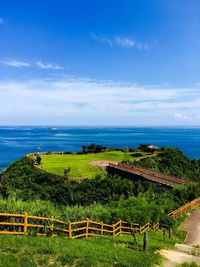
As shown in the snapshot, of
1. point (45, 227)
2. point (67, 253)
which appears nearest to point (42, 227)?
point (45, 227)

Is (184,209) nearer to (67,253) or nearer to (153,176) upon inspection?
(153,176)

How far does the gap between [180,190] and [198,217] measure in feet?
33.3

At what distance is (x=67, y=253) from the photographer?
12750 millimetres

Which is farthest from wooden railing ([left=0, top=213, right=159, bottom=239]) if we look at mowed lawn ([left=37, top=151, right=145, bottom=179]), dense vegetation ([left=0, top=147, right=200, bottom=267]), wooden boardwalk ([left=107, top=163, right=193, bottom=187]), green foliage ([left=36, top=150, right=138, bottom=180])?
mowed lawn ([left=37, top=151, right=145, bottom=179])

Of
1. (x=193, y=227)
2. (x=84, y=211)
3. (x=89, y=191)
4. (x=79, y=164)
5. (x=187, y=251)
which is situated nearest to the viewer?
(x=187, y=251)

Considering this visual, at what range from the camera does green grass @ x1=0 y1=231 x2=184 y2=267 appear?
38.5 ft

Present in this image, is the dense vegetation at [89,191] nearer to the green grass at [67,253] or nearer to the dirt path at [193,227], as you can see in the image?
the dirt path at [193,227]

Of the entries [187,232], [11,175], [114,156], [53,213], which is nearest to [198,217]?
[187,232]

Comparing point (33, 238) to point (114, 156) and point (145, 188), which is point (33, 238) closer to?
point (145, 188)

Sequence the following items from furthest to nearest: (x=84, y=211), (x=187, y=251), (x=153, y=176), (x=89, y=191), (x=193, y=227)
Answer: (x=153, y=176)
(x=89, y=191)
(x=193, y=227)
(x=84, y=211)
(x=187, y=251)

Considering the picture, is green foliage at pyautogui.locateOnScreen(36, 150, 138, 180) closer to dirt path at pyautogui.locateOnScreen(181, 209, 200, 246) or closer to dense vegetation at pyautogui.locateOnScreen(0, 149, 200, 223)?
dense vegetation at pyautogui.locateOnScreen(0, 149, 200, 223)

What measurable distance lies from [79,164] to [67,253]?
46.8m

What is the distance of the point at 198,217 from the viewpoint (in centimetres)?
3164

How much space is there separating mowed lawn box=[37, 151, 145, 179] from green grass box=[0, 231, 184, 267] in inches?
1394
